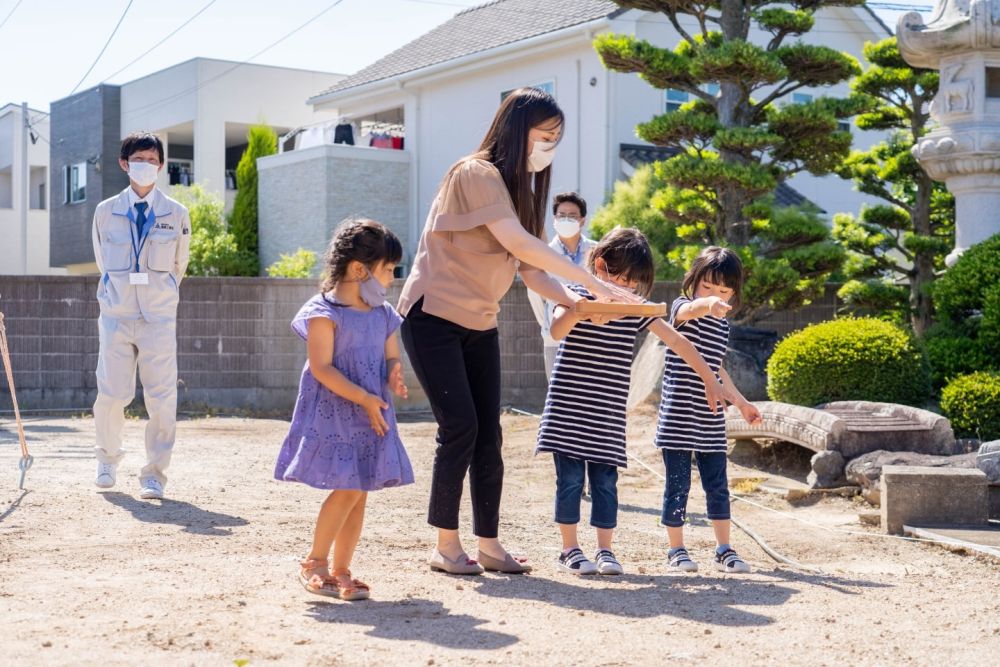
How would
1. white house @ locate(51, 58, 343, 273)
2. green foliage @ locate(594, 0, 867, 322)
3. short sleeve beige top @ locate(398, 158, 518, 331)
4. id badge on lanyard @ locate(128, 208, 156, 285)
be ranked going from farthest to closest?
white house @ locate(51, 58, 343, 273) → green foliage @ locate(594, 0, 867, 322) → id badge on lanyard @ locate(128, 208, 156, 285) → short sleeve beige top @ locate(398, 158, 518, 331)

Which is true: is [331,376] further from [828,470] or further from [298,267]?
[298,267]

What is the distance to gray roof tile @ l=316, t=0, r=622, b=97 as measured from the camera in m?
18.5

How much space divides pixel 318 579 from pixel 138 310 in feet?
9.06

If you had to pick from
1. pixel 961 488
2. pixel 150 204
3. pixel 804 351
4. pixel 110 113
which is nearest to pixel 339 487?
pixel 150 204

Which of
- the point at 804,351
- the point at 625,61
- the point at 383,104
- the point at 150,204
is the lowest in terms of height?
the point at 804,351

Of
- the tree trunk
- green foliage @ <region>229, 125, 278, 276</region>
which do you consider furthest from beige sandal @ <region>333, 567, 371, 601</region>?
green foliage @ <region>229, 125, 278, 276</region>

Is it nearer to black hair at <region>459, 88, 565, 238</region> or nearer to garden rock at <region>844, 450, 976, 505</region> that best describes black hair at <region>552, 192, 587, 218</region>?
garden rock at <region>844, 450, 976, 505</region>

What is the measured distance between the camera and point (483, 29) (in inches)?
842

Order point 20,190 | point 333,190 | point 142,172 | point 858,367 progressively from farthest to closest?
point 20,190 < point 333,190 < point 858,367 < point 142,172

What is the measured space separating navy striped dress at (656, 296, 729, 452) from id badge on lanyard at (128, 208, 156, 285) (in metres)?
2.84

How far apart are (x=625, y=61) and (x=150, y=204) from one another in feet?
19.3

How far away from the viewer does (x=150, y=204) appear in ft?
20.8

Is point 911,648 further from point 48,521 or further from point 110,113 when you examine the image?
point 110,113

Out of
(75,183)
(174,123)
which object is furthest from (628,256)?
(75,183)
